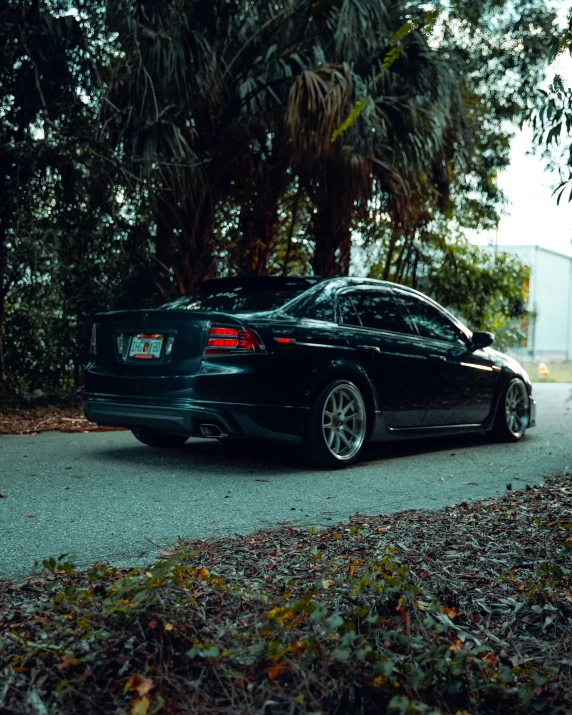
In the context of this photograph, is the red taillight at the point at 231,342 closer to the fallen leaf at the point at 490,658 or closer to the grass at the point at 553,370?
the fallen leaf at the point at 490,658

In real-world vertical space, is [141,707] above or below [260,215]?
below

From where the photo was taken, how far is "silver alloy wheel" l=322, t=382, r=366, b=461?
717 centimetres

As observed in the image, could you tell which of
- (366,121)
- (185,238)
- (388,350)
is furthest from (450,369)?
(185,238)

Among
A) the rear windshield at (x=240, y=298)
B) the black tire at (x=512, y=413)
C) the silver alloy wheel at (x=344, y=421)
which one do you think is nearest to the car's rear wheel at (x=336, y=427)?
the silver alloy wheel at (x=344, y=421)

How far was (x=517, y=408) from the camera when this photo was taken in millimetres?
9492

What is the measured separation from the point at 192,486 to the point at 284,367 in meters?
1.14

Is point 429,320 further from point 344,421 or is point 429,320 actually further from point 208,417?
point 208,417

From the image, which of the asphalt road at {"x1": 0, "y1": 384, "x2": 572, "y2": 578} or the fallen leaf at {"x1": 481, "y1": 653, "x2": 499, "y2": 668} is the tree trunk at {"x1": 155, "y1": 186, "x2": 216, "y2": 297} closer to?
the asphalt road at {"x1": 0, "y1": 384, "x2": 572, "y2": 578}

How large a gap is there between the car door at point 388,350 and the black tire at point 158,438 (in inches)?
70.7

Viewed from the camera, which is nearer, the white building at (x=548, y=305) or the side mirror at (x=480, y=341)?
the side mirror at (x=480, y=341)

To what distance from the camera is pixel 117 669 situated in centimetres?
263

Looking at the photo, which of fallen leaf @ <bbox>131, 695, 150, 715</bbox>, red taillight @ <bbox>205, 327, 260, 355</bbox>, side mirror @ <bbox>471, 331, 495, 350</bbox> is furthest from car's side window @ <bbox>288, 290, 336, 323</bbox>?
fallen leaf @ <bbox>131, 695, 150, 715</bbox>

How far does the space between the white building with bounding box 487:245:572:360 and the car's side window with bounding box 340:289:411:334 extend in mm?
12631

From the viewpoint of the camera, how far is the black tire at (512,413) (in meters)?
9.22
